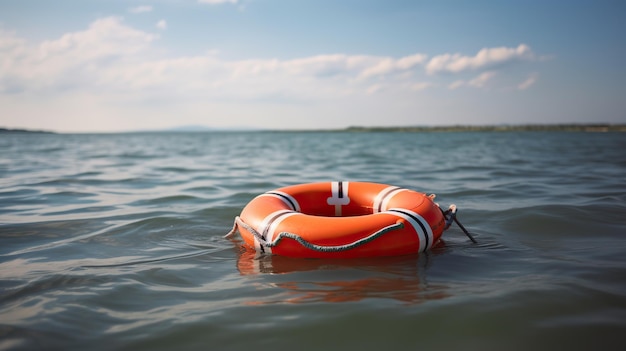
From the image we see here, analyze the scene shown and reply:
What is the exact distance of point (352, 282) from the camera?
3.22 metres

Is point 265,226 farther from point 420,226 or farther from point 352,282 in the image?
point 420,226

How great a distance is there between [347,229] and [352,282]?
497mm

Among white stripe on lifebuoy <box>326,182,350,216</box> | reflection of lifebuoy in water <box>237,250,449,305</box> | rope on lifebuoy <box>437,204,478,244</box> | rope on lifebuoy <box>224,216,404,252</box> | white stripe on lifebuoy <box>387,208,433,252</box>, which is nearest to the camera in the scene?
reflection of lifebuoy in water <box>237,250,449,305</box>

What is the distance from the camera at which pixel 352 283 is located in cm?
320

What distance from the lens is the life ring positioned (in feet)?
11.7

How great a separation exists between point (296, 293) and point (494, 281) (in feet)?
4.76

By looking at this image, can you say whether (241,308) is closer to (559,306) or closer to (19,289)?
(19,289)

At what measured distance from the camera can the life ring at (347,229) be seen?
357 cm

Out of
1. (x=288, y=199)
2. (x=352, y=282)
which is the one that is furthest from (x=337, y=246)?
(x=288, y=199)

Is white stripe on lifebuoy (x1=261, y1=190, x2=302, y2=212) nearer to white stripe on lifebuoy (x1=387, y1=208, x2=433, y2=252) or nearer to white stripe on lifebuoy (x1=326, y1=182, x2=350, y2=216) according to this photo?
white stripe on lifebuoy (x1=326, y1=182, x2=350, y2=216)

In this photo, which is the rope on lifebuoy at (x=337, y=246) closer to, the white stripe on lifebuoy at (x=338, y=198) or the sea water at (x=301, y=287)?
the sea water at (x=301, y=287)

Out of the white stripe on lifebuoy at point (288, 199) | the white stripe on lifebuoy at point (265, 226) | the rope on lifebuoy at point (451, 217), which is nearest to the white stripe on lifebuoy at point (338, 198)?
the white stripe on lifebuoy at point (288, 199)

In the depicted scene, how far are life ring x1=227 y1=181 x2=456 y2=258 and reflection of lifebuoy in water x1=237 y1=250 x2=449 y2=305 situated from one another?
0.26ft

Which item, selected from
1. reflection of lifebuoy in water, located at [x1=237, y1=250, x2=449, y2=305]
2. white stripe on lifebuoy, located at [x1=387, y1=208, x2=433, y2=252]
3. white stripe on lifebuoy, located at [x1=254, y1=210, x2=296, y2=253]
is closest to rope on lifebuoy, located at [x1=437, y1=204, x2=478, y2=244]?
white stripe on lifebuoy, located at [x1=387, y1=208, x2=433, y2=252]
